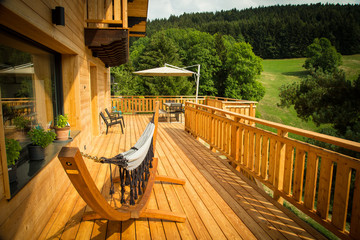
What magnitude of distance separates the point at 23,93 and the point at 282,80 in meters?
42.1

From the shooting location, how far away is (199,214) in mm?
2490

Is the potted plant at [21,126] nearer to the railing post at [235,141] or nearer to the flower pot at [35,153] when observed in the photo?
the flower pot at [35,153]

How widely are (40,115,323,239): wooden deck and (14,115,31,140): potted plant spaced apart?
885 millimetres

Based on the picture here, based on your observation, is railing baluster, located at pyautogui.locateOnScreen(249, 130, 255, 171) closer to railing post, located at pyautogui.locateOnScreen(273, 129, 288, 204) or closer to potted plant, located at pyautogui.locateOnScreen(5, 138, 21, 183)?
railing post, located at pyautogui.locateOnScreen(273, 129, 288, 204)

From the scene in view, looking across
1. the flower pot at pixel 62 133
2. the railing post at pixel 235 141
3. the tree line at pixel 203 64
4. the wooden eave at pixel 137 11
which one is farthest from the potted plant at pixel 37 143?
the tree line at pixel 203 64

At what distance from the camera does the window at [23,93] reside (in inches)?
83.8

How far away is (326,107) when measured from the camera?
46.6 feet

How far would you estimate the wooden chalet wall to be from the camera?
161 centimetres

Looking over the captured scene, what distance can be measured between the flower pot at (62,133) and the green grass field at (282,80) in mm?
25085

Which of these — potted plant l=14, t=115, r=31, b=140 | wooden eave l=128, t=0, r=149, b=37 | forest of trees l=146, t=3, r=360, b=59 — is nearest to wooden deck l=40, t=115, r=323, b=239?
potted plant l=14, t=115, r=31, b=140

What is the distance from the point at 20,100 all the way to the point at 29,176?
3.03 feet

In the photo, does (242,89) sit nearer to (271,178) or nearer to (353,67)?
(353,67)

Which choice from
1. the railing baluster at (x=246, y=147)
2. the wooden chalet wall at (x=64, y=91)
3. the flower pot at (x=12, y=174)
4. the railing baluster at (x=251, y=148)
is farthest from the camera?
the railing baluster at (x=246, y=147)

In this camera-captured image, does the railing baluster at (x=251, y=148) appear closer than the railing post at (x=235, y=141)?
Yes
